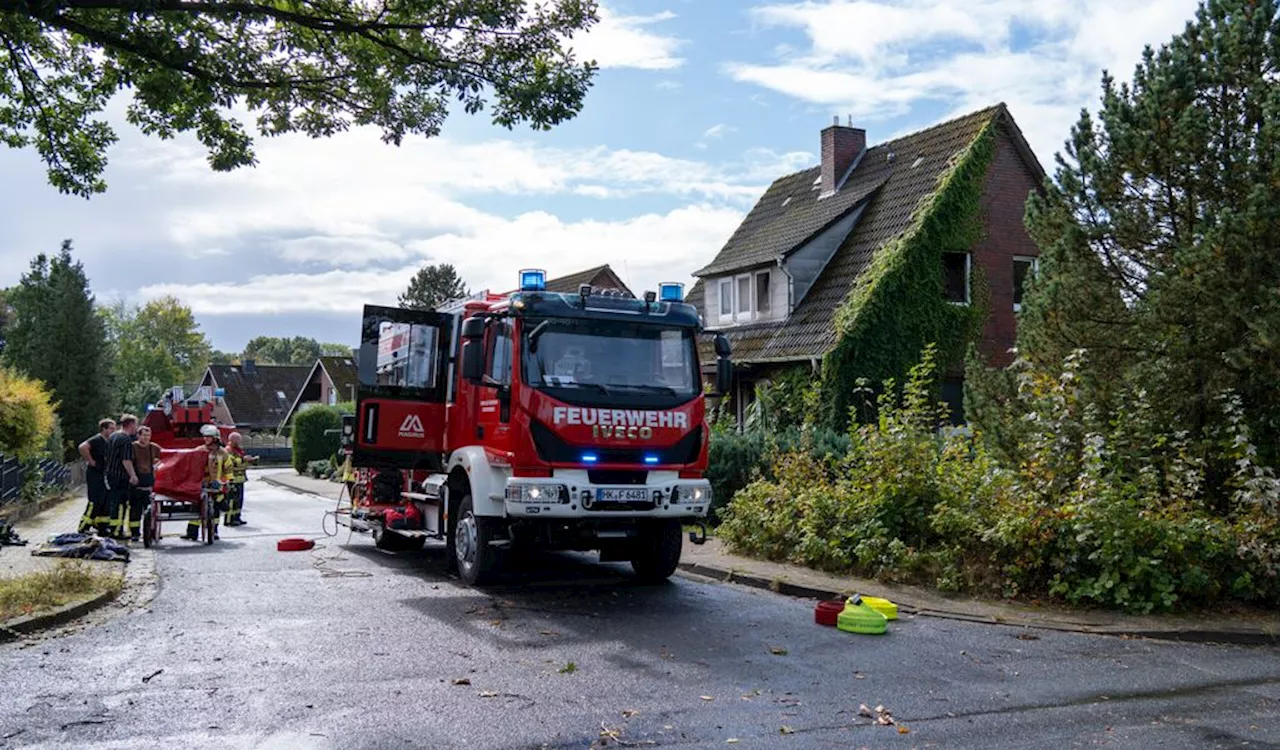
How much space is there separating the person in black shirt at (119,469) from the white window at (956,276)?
18.4 m

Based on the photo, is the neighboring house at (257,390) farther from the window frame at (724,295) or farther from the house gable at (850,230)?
the house gable at (850,230)

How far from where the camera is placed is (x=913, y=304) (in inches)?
988

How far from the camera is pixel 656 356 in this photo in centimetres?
1109

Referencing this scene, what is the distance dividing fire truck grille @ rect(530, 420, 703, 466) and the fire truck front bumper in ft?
0.52

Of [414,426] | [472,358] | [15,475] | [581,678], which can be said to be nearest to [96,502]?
[414,426]

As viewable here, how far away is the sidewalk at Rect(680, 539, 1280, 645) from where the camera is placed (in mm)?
9078

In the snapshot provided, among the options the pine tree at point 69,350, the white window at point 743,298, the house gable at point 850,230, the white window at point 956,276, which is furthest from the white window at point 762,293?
the pine tree at point 69,350

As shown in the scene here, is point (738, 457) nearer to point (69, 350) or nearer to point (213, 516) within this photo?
point (213, 516)

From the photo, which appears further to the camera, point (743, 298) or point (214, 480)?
point (743, 298)

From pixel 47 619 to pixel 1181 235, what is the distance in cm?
1093

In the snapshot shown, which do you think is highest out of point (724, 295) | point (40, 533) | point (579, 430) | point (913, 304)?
point (724, 295)

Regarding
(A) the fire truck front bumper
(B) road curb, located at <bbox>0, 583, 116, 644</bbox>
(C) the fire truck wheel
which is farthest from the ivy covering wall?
(B) road curb, located at <bbox>0, 583, 116, 644</bbox>

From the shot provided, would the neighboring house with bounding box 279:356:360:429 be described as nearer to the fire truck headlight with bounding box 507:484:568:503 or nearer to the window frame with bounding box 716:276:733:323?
the window frame with bounding box 716:276:733:323

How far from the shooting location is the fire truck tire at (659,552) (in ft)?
37.5
